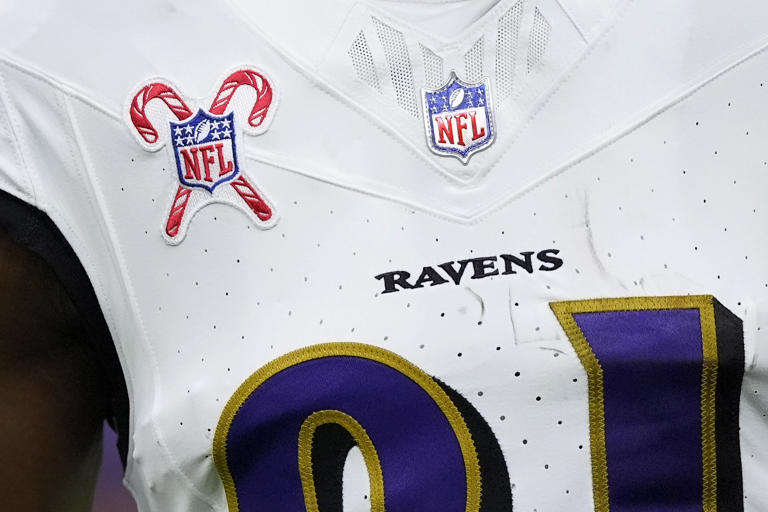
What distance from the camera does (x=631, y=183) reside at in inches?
30.6

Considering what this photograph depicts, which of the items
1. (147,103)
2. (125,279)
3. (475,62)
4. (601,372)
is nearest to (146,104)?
(147,103)

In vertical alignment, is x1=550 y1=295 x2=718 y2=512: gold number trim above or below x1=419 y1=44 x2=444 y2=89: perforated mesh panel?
below

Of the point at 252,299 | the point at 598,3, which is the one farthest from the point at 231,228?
the point at 598,3

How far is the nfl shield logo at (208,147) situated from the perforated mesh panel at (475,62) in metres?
0.16

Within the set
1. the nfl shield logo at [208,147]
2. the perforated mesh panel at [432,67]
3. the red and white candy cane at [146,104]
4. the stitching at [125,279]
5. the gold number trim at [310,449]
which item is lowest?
the gold number trim at [310,449]

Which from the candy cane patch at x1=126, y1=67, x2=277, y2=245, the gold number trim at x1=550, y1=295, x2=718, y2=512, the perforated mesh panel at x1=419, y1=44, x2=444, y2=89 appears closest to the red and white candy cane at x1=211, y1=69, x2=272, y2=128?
the candy cane patch at x1=126, y1=67, x2=277, y2=245

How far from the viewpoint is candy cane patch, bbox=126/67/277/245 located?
2.59 ft

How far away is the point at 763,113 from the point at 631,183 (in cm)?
10

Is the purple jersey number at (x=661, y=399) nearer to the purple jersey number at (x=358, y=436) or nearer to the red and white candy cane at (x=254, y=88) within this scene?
the purple jersey number at (x=358, y=436)

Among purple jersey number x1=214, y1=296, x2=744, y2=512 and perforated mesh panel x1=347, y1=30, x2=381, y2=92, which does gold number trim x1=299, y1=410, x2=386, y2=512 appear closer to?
purple jersey number x1=214, y1=296, x2=744, y2=512

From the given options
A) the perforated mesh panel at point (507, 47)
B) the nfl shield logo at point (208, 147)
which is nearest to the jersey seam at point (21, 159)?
the nfl shield logo at point (208, 147)

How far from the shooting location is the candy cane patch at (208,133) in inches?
31.0

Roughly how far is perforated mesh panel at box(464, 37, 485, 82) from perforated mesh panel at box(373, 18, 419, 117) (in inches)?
1.5

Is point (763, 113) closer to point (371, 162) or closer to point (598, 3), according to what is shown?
point (598, 3)
